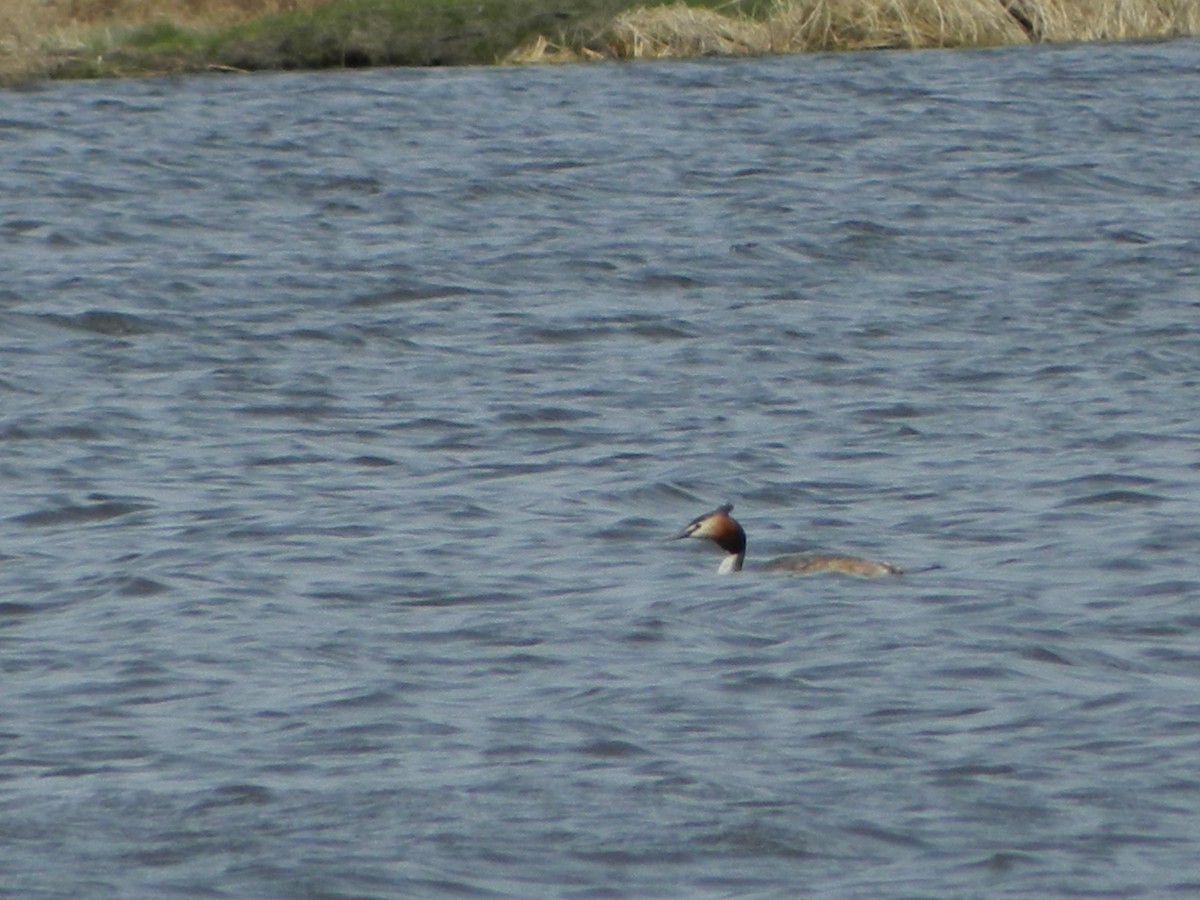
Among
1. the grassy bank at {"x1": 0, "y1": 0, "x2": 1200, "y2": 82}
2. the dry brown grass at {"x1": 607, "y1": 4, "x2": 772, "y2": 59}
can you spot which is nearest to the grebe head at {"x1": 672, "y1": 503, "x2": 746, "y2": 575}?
the grassy bank at {"x1": 0, "y1": 0, "x2": 1200, "y2": 82}

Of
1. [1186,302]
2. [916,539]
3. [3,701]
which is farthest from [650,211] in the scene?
[3,701]

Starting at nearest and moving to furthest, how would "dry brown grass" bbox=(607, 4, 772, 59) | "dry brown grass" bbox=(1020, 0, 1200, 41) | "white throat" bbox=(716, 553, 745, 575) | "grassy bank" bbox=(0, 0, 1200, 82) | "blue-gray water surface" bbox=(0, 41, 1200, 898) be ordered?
1. "blue-gray water surface" bbox=(0, 41, 1200, 898)
2. "white throat" bbox=(716, 553, 745, 575)
3. "dry brown grass" bbox=(1020, 0, 1200, 41)
4. "grassy bank" bbox=(0, 0, 1200, 82)
5. "dry brown grass" bbox=(607, 4, 772, 59)

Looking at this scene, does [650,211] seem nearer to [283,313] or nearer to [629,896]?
[283,313]

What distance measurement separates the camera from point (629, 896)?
7.30 m

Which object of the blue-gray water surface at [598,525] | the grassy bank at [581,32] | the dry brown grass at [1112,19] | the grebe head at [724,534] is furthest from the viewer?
the grassy bank at [581,32]

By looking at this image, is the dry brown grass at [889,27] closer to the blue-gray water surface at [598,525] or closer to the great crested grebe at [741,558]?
the blue-gray water surface at [598,525]

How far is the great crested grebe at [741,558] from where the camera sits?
37.0 feet

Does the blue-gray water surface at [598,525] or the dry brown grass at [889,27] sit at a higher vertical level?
the dry brown grass at [889,27]

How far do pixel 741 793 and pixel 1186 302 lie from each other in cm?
1120

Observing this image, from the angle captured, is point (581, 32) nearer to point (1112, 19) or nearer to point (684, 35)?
point (684, 35)

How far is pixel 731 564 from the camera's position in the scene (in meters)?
11.8

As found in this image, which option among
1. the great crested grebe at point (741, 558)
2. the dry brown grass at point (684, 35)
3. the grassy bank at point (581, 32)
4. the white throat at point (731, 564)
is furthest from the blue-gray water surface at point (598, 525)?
the grassy bank at point (581, 32)

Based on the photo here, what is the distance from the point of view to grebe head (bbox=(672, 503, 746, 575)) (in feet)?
38.1

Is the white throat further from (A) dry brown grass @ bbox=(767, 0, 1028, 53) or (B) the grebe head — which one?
(A) dry brown grass @ bbox=(767, 0, 1028, 53)
